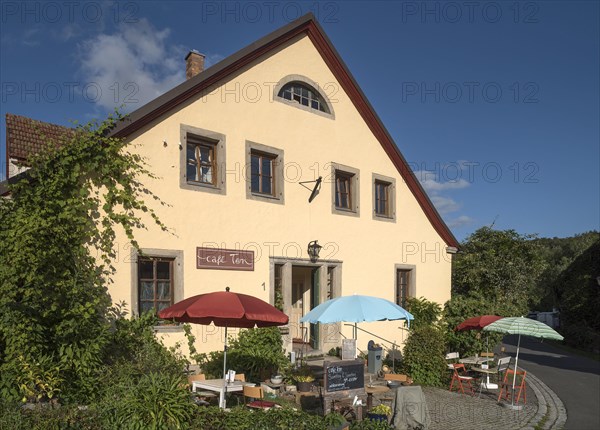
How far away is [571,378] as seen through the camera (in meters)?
16.3

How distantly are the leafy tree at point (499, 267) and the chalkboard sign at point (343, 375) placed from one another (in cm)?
1475

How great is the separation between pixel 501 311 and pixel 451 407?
6.79 meters

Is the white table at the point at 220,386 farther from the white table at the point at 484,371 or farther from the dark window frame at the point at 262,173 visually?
the white table at the point at 484,371

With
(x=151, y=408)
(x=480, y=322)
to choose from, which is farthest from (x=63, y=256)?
(x=480, y=322)

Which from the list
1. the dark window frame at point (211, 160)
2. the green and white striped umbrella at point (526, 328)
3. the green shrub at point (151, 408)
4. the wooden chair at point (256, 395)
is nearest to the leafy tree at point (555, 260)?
the green and white striped umbrella at point (526, 328)

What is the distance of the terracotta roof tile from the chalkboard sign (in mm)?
6821

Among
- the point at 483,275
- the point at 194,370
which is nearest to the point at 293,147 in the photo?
the point at 194,370

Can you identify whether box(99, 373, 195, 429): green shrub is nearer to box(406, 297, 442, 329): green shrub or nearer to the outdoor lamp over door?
the outdoor lamp over door

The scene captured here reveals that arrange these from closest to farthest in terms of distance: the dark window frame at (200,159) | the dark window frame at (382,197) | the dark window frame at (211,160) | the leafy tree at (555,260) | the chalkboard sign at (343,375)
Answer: the chalkboard sign at (343,375), the dark window frame at (211,160), the dark window frame at (200,159), the dark window frame at (382,197), the leafy tree at (555,260)

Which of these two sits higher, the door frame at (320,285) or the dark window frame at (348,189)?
the dark window frame at (348,189)

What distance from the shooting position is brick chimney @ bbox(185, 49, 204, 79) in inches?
520

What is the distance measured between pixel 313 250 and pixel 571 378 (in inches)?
391

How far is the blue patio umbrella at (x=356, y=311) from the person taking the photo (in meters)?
9.86

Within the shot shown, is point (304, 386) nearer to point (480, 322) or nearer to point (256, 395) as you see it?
point (256, 395)
